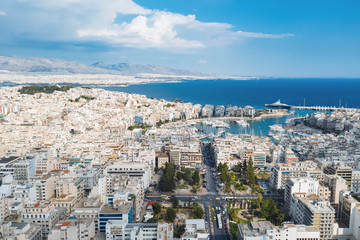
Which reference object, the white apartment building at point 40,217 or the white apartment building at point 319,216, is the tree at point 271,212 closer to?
the white apartment building at point 319,216

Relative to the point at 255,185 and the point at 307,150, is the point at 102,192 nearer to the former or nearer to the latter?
the point at 255,185

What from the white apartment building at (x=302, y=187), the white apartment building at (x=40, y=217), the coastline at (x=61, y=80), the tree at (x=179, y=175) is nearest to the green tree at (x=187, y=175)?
the tree at (x=179, y=175)

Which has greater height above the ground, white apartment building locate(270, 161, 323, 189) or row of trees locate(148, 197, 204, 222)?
white apartment building locate(270, 161, 323, 189)

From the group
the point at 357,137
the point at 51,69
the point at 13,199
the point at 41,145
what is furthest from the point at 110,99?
the point at 51,69

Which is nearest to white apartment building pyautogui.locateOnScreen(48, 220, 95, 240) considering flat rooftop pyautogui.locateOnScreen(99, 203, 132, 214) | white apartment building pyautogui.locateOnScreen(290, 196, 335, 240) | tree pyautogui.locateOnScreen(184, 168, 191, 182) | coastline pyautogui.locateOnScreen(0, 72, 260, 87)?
flat rooftop pyautogui.locateOnScreen(99, 203, 132, 214)

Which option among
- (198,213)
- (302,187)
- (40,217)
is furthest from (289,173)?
(40,217)

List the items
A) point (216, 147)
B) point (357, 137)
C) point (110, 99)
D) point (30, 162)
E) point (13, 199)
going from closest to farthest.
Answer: point (13, 199)
point (30, 162)
point (216, 147)
point (357, 137)
point (110, 99)

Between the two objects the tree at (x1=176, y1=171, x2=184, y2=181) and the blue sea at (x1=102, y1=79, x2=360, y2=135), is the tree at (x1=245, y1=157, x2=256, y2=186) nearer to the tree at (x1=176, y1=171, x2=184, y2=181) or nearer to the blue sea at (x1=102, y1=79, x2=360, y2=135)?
the tree at (x1=176, y1=171, x2=184, y2=181)

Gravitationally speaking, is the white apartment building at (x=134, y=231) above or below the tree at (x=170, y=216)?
above
